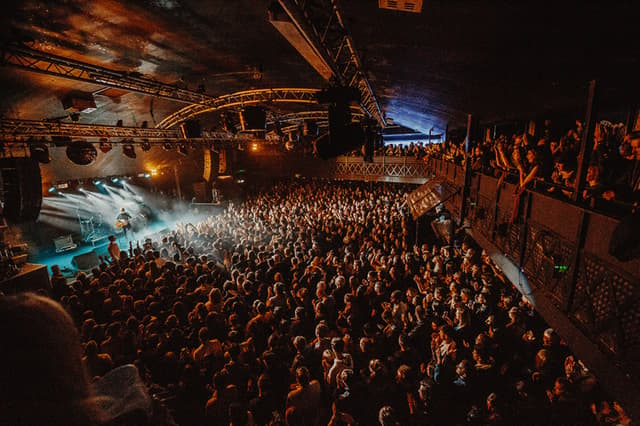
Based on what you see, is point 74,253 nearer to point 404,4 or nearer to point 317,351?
point 317,351

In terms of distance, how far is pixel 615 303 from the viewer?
2.38m

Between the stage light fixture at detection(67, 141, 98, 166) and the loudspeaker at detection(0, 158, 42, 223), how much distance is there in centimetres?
144

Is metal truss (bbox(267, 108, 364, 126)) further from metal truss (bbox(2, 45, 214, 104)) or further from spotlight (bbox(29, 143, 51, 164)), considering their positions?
spotlight (bbox(29, 143, 51, 164))

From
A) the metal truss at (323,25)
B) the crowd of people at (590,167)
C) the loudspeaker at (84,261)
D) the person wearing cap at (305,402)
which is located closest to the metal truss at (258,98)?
the metal truss at (323,25)

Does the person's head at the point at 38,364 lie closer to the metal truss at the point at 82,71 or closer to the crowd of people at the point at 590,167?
the crowd of people at the point at 590,167

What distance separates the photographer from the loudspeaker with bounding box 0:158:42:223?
541 centimetres

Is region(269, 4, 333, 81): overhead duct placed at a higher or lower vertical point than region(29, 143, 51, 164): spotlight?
higher

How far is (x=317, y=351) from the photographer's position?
388 cm

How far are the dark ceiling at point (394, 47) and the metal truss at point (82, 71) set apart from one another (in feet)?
0.91

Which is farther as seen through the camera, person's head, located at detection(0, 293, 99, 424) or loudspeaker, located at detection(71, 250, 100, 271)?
loudspeaker, located at detection(71, 250, 100, 271)

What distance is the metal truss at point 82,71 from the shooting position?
3797 millimetres

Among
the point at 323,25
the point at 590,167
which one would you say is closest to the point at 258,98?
the point at 323,25

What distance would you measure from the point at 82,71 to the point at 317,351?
21.5ft

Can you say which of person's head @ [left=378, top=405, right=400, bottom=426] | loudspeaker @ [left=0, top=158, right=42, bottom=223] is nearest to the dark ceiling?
loudspeaker @ [left=0, top=158, right=42, bottom=223]
